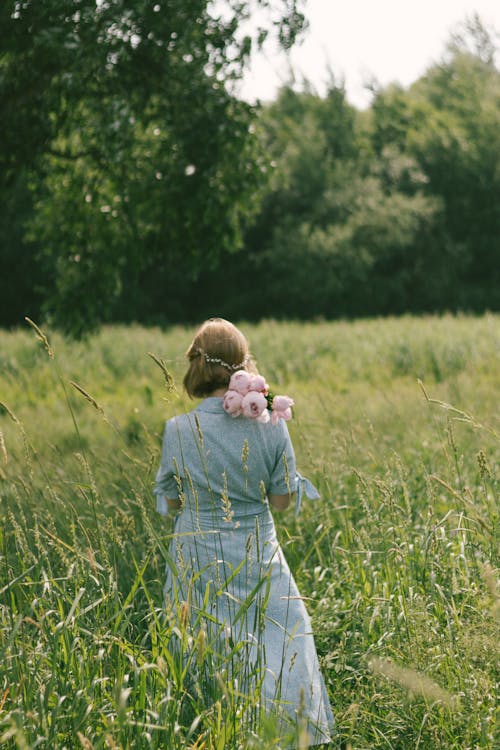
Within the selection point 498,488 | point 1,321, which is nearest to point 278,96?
point 1,321

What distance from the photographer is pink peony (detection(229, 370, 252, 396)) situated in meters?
3.06

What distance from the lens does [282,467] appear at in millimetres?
3260

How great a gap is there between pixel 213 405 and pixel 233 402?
15 cm

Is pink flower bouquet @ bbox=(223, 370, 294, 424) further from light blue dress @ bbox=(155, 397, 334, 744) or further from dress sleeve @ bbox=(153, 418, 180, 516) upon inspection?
dress sleeve @ bbox=(153, 418, 180, 516)

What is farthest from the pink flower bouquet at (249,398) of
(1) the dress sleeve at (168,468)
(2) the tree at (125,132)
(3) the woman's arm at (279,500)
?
(2) the tree at (125,132)

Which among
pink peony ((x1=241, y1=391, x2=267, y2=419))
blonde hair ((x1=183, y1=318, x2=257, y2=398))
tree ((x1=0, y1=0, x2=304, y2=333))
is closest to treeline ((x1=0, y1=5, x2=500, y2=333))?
tree ((x1=0, y1=0, x2=304, y2=333))

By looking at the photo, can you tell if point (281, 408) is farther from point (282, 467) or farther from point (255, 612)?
point (255, 612)

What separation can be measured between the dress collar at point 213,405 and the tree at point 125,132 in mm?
3966

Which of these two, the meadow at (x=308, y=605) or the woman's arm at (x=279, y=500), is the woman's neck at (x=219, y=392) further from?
the woman's arm at (x=279, y=500)

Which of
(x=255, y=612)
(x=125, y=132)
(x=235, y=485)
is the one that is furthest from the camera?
(x=125, y=132)

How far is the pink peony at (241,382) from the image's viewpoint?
3061 millimetres

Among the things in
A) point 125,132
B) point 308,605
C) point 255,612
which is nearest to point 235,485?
point 255,612

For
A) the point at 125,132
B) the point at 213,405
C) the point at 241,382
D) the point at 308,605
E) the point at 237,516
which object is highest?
the point at 125,132

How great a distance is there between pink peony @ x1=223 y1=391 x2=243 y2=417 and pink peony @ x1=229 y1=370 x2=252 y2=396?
21mm
